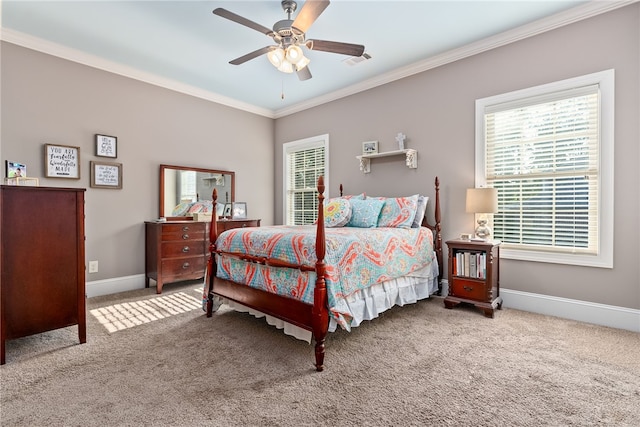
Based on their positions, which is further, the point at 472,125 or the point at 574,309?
the point at 472,125

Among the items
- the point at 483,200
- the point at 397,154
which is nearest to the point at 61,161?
the point at 397,154

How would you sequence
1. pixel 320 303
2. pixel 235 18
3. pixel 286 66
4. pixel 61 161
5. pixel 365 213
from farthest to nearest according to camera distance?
1. pixel 365 213
2. pixel 61 161
3. pixel 286 66
4. pixel 235 18
5. pixel 320 303

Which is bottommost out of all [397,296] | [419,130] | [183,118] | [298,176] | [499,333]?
[499,333]

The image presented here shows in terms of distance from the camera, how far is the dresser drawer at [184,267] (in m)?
3.91

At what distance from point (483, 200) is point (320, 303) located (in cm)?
200

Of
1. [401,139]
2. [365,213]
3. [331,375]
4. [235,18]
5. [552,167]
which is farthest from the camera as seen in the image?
[401,139]

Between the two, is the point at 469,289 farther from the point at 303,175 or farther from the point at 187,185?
the point at 187,185

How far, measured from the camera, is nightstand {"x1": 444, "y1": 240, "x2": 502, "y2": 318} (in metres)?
2.97

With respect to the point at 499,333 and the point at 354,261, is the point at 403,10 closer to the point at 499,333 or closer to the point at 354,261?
the point at 354,261

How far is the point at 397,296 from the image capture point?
9.52ft

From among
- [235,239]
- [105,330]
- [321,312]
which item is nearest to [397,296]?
[321,312]

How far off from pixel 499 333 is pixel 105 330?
128 inches

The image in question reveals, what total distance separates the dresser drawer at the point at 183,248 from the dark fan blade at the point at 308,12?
2.92m

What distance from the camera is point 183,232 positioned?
405cm
